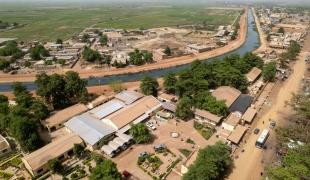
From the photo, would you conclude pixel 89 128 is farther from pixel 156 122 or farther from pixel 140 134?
pixel 156 122

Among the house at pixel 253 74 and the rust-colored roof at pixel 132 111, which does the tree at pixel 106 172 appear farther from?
the house at pixel 253 74

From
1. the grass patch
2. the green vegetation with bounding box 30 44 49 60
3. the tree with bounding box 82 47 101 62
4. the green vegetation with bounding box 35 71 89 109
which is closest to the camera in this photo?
the grass patch

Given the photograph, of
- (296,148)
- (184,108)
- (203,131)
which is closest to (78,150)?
(184,108)

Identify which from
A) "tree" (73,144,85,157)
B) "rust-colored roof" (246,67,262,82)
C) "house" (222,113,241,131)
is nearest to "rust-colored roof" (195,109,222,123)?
"house" (222,113,241,131)

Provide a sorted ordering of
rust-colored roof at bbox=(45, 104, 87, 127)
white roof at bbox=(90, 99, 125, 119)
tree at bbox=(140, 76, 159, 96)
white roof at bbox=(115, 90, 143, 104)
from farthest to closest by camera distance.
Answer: tree at bbox=(140, 76, 159, 96), white roof at bbox=(115, 90, 143, 104), white roof at bbox=(90, 99, 125, 119), rust-colored roof at bbox=(45, 104, 87, 127)

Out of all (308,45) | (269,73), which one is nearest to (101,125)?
(269,73)

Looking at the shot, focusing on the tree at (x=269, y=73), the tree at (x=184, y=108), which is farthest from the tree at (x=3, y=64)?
the tree at (x=269, y=73)

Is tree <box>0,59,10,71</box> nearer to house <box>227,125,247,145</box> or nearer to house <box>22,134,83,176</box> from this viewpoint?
house <box>22,134,83,176</box>
